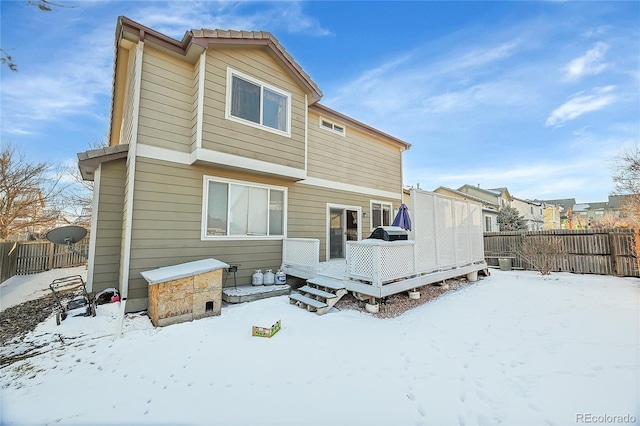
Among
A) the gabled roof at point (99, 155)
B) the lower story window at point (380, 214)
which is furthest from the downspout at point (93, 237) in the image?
the lower story window at point (380, 214)

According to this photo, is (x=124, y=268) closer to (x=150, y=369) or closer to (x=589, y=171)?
(x=150, y=369)

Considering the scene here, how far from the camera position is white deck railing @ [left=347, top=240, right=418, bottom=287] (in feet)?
17.6

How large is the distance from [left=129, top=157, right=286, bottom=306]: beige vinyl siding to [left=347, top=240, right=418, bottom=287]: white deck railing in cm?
318

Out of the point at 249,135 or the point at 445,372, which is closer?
the point at 445,372

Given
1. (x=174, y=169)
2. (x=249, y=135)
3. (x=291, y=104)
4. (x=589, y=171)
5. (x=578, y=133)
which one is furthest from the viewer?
(x=589, y=171)

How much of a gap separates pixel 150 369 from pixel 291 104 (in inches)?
285

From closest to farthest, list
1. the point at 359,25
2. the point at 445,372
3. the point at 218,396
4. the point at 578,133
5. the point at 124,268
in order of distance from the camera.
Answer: the point at 218,396 → the point at 445,372 → the point at 124,268 → the point at 359,25 → the point at 578,133

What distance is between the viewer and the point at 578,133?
12.7 m

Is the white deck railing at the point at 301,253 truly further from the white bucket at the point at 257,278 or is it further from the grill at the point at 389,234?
the grill at the point at 389,234

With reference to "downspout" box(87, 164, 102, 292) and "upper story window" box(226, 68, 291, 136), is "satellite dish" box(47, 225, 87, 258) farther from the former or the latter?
"upper story window" box(226, 68, 291, 136)

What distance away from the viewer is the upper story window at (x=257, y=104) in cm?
686

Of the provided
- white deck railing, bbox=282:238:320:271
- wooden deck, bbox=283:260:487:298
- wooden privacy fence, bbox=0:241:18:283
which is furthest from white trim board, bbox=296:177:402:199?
wooden privacy fence, bbox=0:241:18:283

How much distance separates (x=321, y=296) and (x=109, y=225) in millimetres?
5332

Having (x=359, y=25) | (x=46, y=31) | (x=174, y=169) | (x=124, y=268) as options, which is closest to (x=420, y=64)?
(x=359, y=25)
